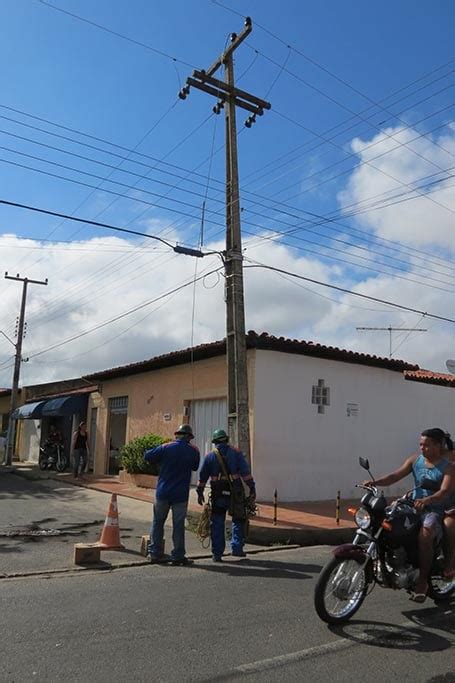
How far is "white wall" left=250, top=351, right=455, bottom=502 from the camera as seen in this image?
13.9 m

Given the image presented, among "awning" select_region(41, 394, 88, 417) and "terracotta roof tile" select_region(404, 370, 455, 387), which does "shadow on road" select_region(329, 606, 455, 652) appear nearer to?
"terracotta roof tile" select_region(404, 370, 455, 387)

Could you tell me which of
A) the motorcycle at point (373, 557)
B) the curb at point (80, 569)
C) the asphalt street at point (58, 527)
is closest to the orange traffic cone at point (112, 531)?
the asphalt street at point (58, 527)

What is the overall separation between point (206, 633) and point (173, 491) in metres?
3.09

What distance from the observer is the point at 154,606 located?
220 inches

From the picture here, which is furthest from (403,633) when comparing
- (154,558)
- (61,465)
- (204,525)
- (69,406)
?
(69,406)

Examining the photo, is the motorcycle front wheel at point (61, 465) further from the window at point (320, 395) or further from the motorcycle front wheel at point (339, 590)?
the motorcycle front wheel at point (339, 590)

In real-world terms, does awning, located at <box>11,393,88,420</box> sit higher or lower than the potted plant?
higher

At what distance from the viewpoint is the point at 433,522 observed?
5465 millimetres

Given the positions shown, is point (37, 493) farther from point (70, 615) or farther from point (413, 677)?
point (413, 677)

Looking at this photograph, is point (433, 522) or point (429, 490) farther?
point (429, 490)

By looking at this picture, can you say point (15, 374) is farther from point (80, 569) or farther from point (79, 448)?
point (80, 569)

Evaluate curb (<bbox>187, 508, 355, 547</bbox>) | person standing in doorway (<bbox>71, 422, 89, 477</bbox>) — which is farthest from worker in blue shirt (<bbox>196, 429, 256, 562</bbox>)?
person standing in doorway (<bbox>71, 422, 89, 477</bbox>)

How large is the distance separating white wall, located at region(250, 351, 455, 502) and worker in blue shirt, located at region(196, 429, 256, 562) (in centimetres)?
530

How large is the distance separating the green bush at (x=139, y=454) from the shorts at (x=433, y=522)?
11.5m
